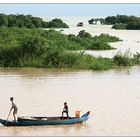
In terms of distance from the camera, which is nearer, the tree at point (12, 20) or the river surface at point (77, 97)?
the river surface at point (77, 97)

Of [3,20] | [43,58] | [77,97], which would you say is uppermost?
[3,20]

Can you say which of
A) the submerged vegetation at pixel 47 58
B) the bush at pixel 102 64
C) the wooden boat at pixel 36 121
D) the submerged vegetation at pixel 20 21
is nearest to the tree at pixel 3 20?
the submerged vegetation at pixel 20 21

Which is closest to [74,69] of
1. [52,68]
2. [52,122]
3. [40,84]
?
[52,68]

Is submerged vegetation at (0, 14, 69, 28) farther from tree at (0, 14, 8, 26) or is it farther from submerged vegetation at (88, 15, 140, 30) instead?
submerged vegetation at (88, 15, 140, 30)

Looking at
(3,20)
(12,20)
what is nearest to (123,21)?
(12,20)

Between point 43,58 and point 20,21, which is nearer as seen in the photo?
point 43,58

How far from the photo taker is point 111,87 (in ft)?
77.6

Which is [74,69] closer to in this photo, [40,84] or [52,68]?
[52,68]

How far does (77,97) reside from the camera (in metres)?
21.0

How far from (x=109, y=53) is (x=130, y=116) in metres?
21.4

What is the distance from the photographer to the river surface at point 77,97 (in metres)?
15.4

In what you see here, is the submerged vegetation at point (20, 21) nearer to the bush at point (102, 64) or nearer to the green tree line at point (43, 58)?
the green tree line at point (43, 58)

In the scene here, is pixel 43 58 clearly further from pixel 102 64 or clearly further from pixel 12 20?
pixel 12 20

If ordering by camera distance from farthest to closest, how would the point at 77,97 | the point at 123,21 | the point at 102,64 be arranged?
the point at 123,21, the point at 102,64, the point at 77,97
